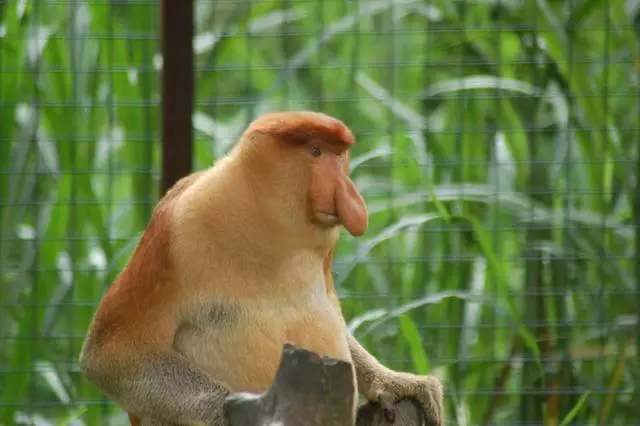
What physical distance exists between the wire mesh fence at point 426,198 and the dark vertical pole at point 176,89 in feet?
2.15

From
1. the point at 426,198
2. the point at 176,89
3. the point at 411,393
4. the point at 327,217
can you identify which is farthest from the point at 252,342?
the point at 426,198

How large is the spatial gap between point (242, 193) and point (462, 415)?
54.7 inches

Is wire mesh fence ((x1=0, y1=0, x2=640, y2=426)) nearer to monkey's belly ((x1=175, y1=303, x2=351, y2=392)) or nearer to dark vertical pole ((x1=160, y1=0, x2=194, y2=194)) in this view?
dark vertical pole ((x1=160, y1=0, x2=194, y2=194))

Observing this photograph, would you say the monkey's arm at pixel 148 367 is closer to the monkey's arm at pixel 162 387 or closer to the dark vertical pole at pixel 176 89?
the monkey's arm at pixel 162 387

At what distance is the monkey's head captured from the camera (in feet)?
6.66

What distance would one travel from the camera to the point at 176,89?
118 inches

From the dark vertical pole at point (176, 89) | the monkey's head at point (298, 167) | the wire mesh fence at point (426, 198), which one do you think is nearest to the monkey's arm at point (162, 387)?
the monkey's head at point (298, 167)

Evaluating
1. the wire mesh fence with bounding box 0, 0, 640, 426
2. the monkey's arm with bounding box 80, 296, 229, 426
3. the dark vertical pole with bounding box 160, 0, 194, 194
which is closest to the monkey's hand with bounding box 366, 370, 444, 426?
the monkey's arm with bounding box 80, 296, 229, 426

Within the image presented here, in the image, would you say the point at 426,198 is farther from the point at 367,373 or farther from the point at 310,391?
the point at 310,391

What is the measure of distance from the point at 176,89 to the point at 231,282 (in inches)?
39.1

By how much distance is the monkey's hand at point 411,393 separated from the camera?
7.49ft

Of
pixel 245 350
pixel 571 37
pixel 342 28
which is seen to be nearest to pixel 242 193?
pixel 245 350

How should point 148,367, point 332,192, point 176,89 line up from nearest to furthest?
1. point 332,192
2. point 148,367
3. point 176,89

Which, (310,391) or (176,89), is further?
(176,89)
